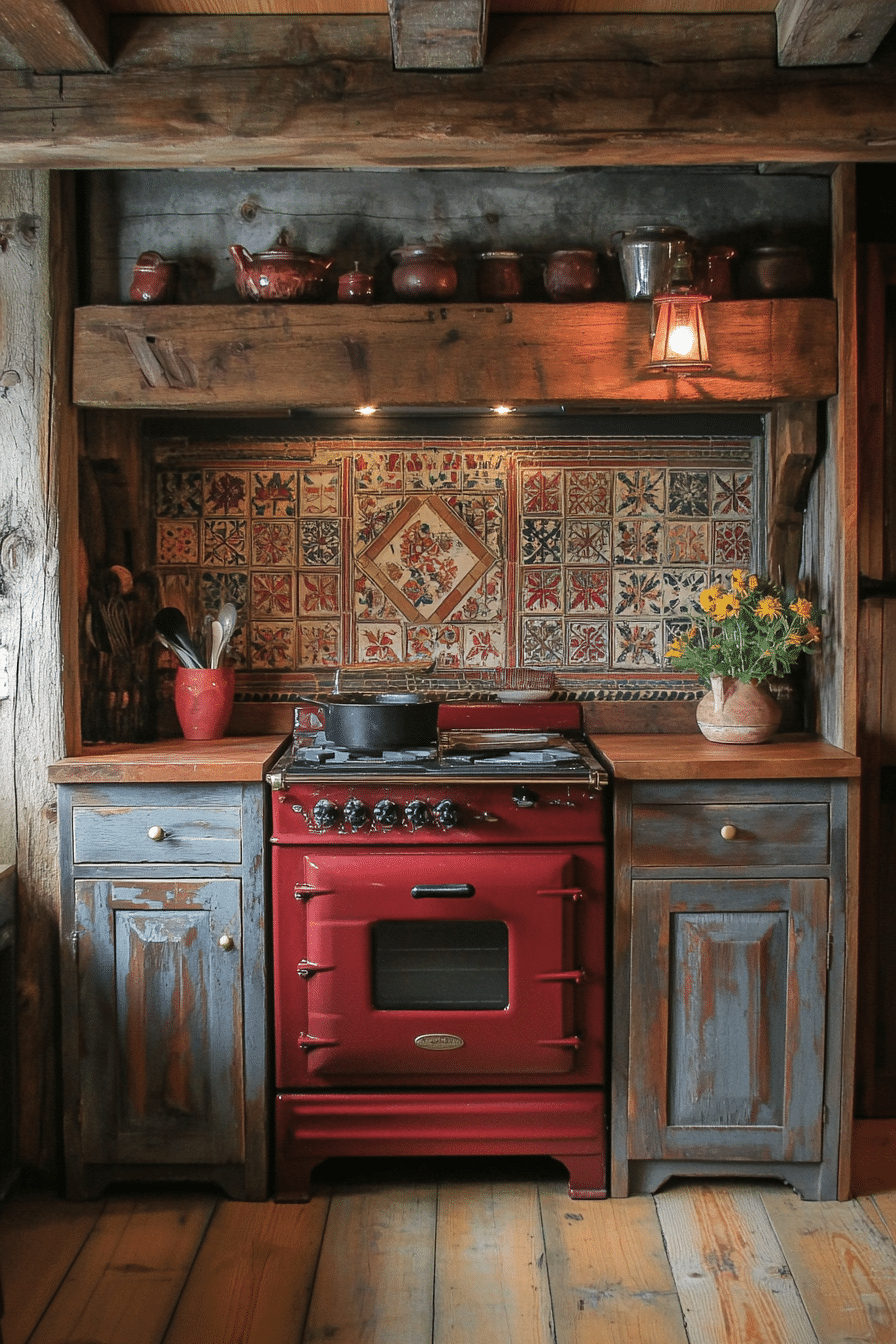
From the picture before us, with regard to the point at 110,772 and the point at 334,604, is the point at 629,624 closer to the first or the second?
the point at 334,604

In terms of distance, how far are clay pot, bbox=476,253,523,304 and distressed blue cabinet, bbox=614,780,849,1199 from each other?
1238mm

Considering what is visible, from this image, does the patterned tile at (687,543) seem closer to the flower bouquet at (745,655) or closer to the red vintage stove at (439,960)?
the flower bouquet at (745,655)

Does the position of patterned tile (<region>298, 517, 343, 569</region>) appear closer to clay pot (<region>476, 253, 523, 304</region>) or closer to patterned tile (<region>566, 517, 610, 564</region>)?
patterned tile (<region>566, 517, 610, 564</region>)

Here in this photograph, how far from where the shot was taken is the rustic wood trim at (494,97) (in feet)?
8.31

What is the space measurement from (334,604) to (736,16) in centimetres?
175

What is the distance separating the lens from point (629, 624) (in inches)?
132

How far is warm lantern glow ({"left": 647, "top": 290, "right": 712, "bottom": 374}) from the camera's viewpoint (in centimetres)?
275

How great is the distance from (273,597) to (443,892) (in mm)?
1091

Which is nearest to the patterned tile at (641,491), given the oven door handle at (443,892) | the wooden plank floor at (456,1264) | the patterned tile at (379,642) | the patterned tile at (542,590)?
the patterned tile at (542,590)

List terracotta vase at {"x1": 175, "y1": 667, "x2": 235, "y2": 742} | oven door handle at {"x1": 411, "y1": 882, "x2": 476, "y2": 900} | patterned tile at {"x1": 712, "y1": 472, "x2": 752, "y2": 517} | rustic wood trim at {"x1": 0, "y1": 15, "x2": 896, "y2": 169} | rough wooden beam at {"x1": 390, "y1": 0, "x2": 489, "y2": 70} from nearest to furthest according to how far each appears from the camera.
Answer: rough wooden beam at {"x1": 390, "y1": 0, "x2": 489, "y2": 70} < rustic wood trim at {"x1": 0, "y1": 15, "x2": 896, "y2": 169} < oven door handle at {"x1": 411, "y1": 882, "x2": 476, "y2": 900} < terracotta vase at {"x1": 175, "y1": 667, "x2": 235, "y2": 742} < patterned tile at {"x1": 712, "y1": 472, "x2": 752, "y2": 517}

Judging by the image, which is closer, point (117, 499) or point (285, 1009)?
point (285, 1009)

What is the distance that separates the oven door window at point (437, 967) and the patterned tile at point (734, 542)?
127cm

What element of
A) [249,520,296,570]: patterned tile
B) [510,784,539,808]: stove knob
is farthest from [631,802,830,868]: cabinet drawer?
[249,520,296,570]: patterned tile

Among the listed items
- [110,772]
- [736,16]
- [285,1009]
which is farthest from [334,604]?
[736,16]
